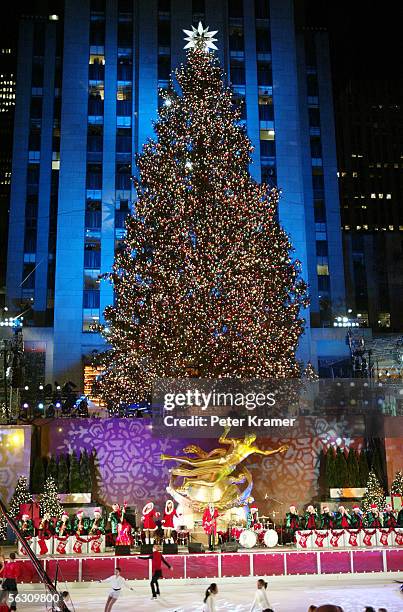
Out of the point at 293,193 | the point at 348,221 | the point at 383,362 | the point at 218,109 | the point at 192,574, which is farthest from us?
the point at 348,221

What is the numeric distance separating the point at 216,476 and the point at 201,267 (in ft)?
24.6

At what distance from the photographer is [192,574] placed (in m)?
17.5

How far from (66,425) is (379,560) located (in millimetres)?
11676

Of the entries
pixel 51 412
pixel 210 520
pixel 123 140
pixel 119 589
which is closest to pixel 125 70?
pixel 123 140

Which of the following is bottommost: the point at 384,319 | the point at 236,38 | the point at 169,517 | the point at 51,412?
the point at 169,517

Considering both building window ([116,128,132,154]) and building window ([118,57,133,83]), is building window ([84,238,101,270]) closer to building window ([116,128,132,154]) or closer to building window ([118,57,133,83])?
building window ([116,128,132,154])

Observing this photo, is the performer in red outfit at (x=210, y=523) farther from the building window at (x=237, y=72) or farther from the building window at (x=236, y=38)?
the building window at (x=236, y=38)

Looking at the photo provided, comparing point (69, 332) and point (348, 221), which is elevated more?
point (348, 221)

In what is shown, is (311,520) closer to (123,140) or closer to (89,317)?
(89,317)

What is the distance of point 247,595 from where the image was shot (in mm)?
15641

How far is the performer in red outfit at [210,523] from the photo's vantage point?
64.0 feet

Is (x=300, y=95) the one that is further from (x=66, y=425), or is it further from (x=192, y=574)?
(x=192, y=574)

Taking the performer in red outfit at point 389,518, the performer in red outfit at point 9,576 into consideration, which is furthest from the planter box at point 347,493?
the performer in red outfit at point 9,576

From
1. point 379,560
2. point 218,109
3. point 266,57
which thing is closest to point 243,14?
point 266,57
